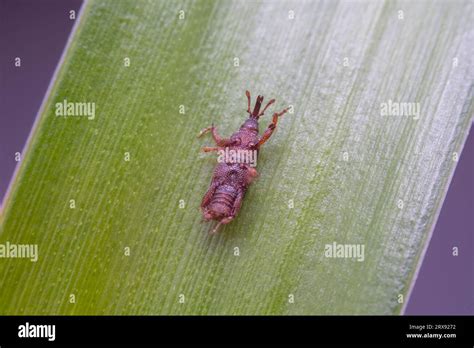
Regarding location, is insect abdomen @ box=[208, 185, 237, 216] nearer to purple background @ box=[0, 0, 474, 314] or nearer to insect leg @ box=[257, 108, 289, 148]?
insect leg @ box=[257, 108, 289, 148]

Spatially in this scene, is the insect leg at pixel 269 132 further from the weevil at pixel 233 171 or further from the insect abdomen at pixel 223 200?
the insect abdomen at pixel 223 200

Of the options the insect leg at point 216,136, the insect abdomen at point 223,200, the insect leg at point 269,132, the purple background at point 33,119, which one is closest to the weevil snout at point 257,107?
the insect leg at point 269,132

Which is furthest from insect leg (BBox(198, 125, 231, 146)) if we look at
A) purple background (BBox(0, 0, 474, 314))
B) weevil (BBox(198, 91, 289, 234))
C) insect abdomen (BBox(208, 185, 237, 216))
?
purple background (BBox(0, 0, 474, 314))

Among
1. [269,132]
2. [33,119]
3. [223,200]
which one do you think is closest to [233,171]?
[223,200]

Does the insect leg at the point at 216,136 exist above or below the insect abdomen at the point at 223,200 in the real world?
above

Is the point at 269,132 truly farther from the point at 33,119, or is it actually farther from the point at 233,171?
the point at 33,119
